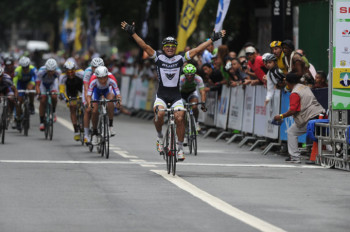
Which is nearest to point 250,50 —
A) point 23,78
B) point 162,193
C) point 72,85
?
point 72,85

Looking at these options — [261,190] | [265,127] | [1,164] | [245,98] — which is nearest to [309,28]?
[245,98]

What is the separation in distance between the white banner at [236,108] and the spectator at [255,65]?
2.85 ft

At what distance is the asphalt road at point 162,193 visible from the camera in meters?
10.4

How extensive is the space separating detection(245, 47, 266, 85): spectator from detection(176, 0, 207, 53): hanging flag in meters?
6.82

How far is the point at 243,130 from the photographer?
22562 mm

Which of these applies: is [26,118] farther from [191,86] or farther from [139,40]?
[139,40]

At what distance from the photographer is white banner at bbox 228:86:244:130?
22.9m

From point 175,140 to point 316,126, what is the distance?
328 centimetres

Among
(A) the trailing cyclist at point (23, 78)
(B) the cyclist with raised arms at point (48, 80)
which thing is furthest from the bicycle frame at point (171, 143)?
(A) the trailing cyclist at point (23, 78)

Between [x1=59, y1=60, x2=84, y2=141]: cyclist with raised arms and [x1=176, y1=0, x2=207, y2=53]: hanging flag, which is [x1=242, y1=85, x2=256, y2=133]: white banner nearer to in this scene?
[x1=59, y1=60, x2=84, y2=141]: cyclist with raised arms

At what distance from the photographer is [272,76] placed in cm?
1989

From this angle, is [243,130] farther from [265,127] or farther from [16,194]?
[16,194]

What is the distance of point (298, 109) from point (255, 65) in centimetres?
418

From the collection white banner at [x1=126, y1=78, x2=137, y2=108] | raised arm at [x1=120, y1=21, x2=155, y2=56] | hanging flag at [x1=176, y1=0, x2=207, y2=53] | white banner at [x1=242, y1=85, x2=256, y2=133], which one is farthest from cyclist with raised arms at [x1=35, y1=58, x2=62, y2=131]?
white banner at [x1=126, y1=78, x2=137, y2=108]
